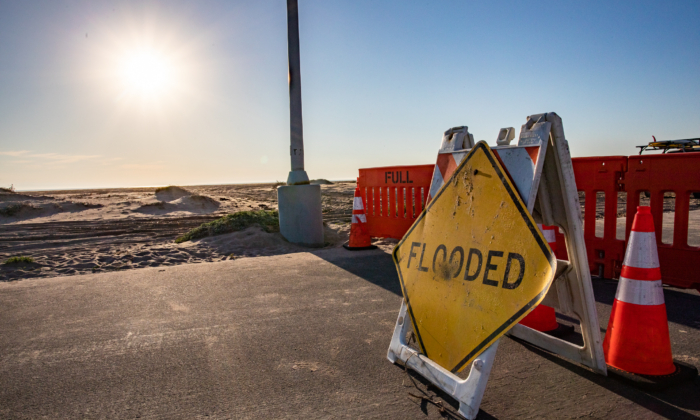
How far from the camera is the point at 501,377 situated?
108 inches

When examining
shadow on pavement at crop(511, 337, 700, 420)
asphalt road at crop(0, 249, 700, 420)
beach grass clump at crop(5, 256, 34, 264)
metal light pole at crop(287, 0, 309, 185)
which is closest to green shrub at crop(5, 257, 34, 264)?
beach grass clump at crop(5, 256, 34, 264)

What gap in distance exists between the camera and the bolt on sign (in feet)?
7.52

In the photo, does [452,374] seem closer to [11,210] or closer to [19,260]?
[19,260]

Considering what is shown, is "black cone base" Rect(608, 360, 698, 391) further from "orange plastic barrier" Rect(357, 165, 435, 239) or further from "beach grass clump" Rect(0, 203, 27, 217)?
"beach grass clump" Rect(0, 203, 27, 217)

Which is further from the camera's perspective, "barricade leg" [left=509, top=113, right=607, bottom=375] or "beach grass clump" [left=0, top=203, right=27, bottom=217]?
"beach grass clump" [left=0, top=203, right=27, bottom=217]

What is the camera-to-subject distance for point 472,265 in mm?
2572

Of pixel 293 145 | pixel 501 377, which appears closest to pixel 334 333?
pixel 501 377

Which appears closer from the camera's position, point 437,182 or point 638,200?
point 437,182

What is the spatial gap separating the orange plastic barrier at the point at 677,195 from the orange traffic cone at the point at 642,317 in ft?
8.14

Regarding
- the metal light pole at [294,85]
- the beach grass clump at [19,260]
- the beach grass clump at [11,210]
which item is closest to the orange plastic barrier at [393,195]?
the metal light pole at [294,85]

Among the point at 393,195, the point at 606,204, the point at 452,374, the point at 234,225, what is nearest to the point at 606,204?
the point at 606,204

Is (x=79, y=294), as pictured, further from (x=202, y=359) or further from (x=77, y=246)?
(x=77, y=246)

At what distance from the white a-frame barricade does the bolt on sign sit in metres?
0.01

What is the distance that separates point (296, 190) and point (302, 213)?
0.50 m
